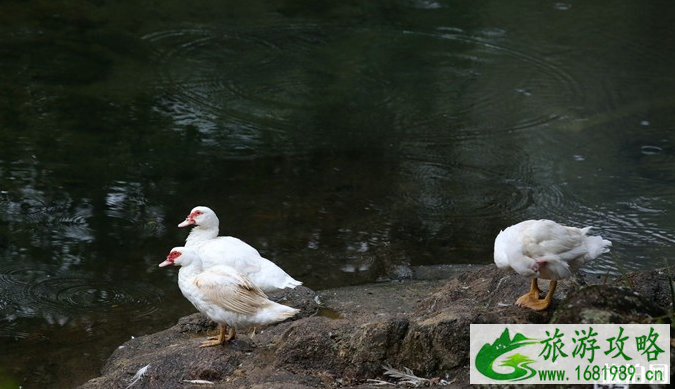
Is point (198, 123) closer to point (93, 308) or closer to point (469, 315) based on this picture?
point (93, 308)

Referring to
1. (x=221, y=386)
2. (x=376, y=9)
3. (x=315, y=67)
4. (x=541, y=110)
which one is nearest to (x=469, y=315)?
(x=221, y=386)

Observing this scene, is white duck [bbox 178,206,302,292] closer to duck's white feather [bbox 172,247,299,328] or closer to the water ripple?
duck's white feather [bbox 172,247,299,328]

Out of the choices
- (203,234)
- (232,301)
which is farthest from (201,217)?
(232,301)

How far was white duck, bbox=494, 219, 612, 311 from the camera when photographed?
4.79 m

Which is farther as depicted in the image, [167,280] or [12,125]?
[12,125]

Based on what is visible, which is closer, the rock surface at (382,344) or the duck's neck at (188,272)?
the rock surface at (382,344)

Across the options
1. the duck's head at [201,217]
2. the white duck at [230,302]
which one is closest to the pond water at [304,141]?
the duck's head at [201,217]

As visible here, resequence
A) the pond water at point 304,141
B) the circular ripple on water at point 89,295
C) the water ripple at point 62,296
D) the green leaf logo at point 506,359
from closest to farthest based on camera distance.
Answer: the green leaf logo at point 506,359
the water ripple at point 62,296
the circular ripple on water at point 89,295
the pond water at point 304,141

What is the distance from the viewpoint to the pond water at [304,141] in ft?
25.3

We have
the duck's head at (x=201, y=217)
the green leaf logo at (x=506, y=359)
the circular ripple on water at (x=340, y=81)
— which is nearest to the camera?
the green leaf logo at (x=506, y=359)

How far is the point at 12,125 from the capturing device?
9930 millimetres

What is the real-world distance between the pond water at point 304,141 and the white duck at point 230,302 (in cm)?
148

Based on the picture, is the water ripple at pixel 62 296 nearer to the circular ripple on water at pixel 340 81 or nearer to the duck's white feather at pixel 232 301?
the duck's white feather at pixel 232 301

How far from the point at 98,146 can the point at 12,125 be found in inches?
40.4
